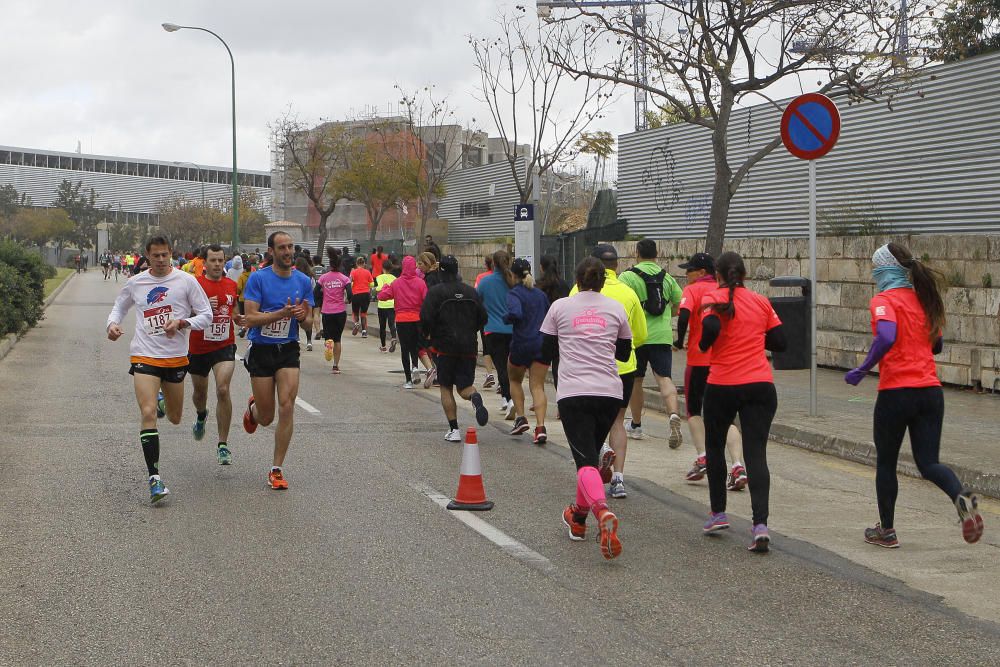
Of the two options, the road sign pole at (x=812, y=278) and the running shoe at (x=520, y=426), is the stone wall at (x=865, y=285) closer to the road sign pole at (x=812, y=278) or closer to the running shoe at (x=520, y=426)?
the road sign pole at (x=812, y=278)

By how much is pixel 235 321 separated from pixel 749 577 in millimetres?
5113

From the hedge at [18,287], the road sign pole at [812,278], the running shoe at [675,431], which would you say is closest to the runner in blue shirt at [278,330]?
the running shoe at [675,431]

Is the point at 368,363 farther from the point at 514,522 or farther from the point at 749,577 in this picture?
the point at 749,577

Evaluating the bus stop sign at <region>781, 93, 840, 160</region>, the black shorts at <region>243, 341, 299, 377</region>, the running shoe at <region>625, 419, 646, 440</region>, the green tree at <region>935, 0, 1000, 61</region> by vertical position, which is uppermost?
the green tree at <region>935, 0, 1000, 61</region>

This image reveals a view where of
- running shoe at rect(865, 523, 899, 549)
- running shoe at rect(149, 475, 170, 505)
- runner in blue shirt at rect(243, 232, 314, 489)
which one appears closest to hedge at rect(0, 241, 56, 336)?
runner in blue shirt at rect(243, 232, 314, 489)

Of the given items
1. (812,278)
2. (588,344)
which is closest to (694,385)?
(588,344)

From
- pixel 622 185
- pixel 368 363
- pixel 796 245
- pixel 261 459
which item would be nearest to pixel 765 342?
pixel 261 459

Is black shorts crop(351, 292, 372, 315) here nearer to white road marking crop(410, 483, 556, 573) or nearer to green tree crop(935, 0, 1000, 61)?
green tree crop(935, 0, 1000, 61)

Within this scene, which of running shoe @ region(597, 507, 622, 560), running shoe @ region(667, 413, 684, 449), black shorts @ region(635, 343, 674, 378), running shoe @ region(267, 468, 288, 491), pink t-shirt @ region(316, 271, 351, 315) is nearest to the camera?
running shoe @ region(597, 507, 622, 560)

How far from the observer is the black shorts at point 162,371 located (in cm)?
863

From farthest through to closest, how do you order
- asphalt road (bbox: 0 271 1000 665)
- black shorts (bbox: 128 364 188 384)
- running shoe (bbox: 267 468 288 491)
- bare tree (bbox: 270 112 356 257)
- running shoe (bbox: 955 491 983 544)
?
bare tree (bbox: 270 112 356 257)
running shoe (bbox: 267 468 288 491)
black shorts (bbox: 128 364 188 384)
running shoe (bbox: 955 491 983 544)
asphalt road (bbox: 0 271 1000 665)

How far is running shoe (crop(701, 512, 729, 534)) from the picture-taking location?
745 centimetres

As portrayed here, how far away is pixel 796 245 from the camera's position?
58.6ft

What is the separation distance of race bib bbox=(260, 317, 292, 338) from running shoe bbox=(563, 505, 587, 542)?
2847 mm
